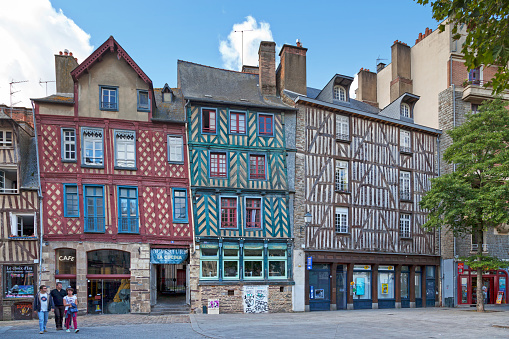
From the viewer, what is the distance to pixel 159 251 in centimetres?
1831

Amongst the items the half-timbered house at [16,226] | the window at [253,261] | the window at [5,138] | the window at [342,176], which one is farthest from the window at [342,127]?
the window at [5,138]

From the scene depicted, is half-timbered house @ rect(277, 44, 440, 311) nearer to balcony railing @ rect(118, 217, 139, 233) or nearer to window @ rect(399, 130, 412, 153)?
window @ rect(399, 130, 412, 153)

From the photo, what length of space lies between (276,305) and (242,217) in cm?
383

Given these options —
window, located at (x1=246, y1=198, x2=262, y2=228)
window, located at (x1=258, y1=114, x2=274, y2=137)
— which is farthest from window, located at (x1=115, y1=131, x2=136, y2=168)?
window, located at (x1=258, y1=114, x2=274, y2=137)

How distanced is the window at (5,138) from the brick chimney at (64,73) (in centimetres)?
267

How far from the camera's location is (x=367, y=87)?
27.8 m

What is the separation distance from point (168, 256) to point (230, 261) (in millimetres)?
2461

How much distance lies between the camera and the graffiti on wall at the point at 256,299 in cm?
1862

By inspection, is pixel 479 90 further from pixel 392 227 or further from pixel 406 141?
pixel 392 227

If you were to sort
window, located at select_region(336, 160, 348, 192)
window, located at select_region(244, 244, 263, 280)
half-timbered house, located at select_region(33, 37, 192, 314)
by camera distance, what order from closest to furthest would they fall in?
1. half-timbered house, located at select_region(33, 37, 192, 314)
2. window, located at select_region(244, 244, 263, 280)
3. window, located at select_region(336, 160, 348, 192)

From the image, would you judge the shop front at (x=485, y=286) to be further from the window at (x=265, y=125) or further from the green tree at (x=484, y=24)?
the green tree at (x=484, y=24)

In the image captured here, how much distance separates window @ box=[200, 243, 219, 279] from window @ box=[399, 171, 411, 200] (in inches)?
388

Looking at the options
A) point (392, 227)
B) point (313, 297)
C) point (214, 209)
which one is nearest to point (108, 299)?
point (214, 209)

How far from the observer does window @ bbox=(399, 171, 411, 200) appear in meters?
22.9
